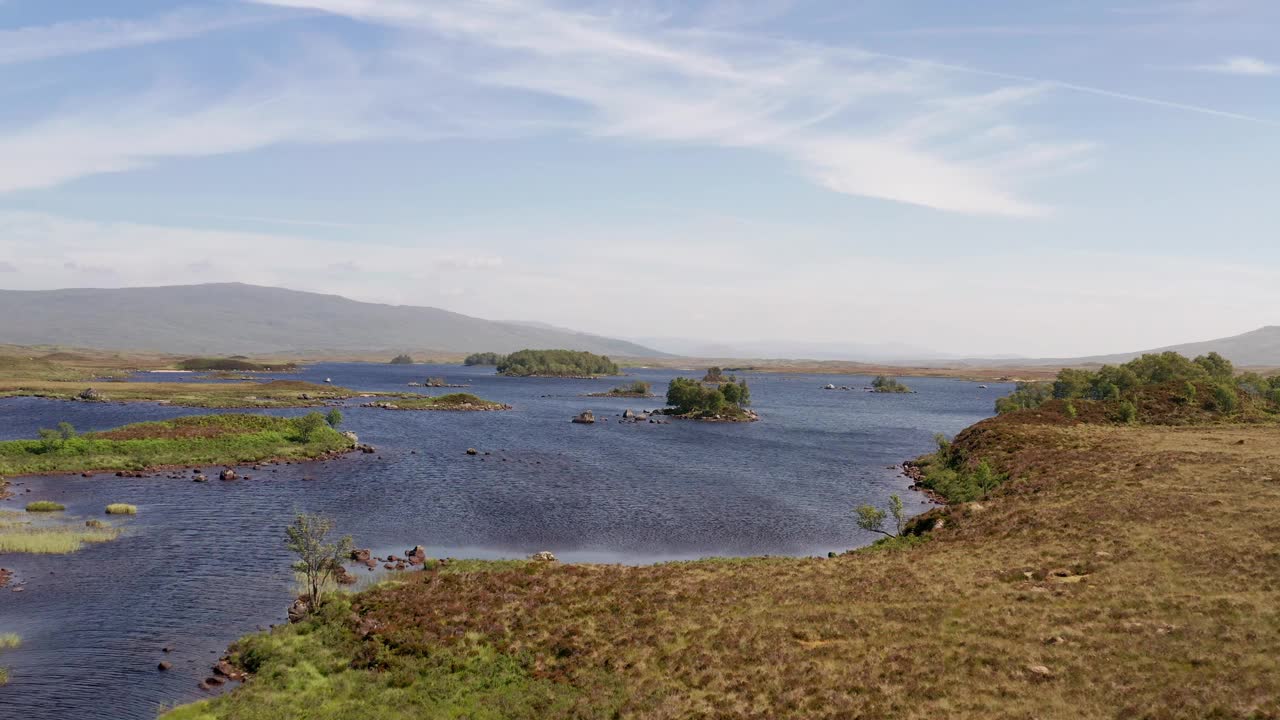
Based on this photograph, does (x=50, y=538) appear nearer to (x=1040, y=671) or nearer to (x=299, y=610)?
(x=299, y=610)

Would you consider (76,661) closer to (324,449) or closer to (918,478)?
(324,449)

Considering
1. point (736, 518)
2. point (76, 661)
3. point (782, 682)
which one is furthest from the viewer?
point (736, 518)

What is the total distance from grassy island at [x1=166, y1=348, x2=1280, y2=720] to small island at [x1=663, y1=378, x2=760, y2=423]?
11566 cm

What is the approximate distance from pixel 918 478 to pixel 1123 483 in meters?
32.2

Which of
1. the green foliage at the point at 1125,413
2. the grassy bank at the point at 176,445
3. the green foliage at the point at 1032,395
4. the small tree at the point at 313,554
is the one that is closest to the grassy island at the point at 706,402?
the green foliage at the point at 1032,395

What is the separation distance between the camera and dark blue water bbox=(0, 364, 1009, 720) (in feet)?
114

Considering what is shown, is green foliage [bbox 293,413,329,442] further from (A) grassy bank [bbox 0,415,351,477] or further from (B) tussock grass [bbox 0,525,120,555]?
(B) tussock grass [bbox 0,525,120,555]

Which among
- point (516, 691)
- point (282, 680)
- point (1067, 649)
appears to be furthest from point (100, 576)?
point (1067, 649)

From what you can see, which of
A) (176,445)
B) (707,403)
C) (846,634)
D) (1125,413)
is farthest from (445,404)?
(846,634)

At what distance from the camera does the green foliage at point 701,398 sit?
170 metres

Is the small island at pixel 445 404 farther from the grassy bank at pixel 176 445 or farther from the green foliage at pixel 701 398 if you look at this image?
the grassy bank at pixel 176 445

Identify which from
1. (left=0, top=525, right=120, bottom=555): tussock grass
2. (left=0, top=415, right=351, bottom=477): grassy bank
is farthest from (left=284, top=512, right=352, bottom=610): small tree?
(left=0, top=415, right=351, bottom=477): grassy bank

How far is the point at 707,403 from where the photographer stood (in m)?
170

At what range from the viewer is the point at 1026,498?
202 ft
